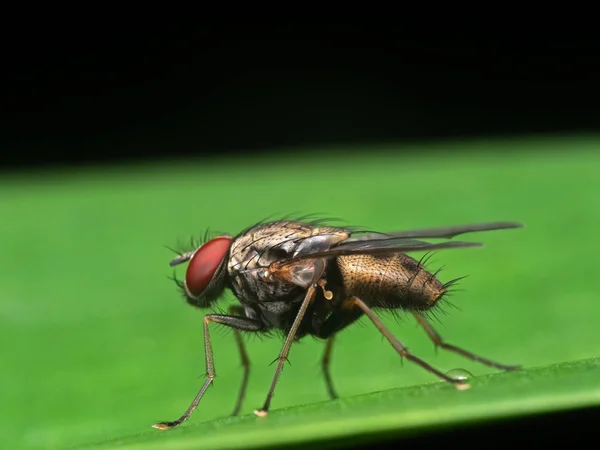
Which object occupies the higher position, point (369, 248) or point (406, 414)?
point (369, 248)

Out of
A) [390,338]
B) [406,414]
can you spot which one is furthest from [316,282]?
[406,414]

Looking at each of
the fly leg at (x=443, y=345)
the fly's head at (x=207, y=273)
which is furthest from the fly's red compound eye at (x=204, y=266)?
the fly leg at (x=443, y=345)

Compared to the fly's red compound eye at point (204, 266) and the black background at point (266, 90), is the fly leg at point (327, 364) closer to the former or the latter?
the fly's red compound eye at point (204, 266)

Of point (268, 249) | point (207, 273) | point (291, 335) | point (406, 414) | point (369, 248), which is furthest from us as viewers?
point (207, 273)

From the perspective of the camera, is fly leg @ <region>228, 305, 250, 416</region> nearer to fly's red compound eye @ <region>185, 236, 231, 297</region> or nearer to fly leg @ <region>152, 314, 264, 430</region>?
fly leg @ <region>152, 314, 264, 430</region>

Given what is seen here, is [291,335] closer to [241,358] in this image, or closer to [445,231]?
[241,358]

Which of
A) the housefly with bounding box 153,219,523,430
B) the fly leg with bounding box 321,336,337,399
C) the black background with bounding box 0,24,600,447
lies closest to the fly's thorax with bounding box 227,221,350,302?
the housefly with bounding box 153,219,523,430
